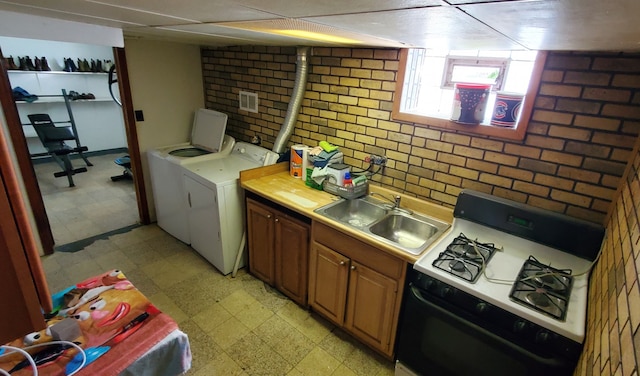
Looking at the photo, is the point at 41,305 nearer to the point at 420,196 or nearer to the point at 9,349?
the point at 9,349

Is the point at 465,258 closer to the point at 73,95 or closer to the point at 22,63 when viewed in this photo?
the point at 73,95

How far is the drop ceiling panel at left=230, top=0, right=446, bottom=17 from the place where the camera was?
64 cm

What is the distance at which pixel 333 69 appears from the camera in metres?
2.45

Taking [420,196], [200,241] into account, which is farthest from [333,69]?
[200,241]

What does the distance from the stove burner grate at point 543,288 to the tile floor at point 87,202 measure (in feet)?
12.0

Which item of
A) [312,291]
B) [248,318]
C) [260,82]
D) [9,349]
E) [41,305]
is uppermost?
[260,82]

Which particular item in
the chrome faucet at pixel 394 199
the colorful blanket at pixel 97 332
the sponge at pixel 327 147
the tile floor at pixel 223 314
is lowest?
the tile floor at pixel 223 314

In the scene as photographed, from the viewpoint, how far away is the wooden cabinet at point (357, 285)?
1.84 m

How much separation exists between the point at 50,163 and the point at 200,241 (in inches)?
166

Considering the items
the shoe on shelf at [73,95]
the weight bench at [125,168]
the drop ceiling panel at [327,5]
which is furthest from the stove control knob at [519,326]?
the shoe on shelf at [73,95]

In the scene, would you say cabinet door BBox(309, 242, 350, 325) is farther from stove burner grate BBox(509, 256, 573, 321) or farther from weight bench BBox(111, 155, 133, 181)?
weight bench BBox(111, 155, 133, 181)

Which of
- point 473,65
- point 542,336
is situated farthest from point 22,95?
point 542,336

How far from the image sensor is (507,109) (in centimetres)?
174

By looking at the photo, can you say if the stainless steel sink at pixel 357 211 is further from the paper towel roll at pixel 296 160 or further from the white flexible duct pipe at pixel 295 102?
the white flexible duct pipe at pixel 295 102
